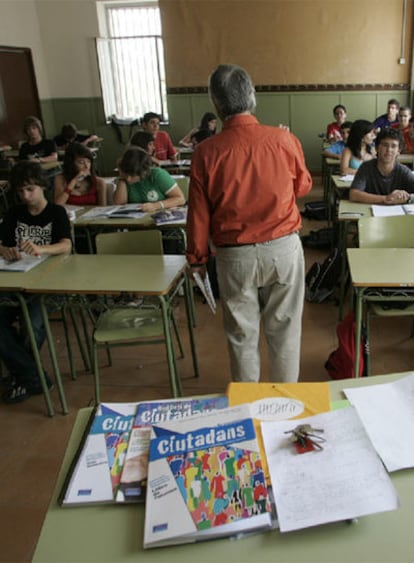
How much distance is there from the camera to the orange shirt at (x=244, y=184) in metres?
1.79

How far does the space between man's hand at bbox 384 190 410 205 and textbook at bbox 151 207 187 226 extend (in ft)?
4.49

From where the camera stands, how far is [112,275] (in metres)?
2.34

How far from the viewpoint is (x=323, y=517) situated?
0.82 m

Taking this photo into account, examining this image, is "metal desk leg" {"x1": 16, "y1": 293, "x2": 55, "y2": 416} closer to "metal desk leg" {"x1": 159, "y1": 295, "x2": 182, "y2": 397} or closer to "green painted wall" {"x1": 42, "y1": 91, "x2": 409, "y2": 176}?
"metal desk leg" {"x1": 159, "y1": 295, "x2": 182, "y2": 397}

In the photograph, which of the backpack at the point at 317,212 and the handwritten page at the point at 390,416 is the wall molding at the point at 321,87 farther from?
the handwritten page at the point at 390,416

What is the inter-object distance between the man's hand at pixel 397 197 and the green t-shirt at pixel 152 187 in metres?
1.53

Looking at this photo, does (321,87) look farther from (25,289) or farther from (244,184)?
(25,289)

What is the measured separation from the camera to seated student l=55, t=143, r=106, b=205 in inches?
144

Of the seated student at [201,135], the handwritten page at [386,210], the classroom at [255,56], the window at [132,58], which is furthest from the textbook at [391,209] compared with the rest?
the window at [132,58]

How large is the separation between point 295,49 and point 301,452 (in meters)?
8.19

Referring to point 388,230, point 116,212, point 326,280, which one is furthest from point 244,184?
point 326,280

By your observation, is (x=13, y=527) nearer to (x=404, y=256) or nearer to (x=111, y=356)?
(x=111, y=356)

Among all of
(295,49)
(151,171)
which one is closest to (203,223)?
(151,171)

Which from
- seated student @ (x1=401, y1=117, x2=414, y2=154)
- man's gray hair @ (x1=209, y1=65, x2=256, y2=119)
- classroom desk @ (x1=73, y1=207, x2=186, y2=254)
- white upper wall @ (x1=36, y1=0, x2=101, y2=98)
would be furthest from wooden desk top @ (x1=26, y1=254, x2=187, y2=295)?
white upper wall @ (x1=36, y1=0, x2=101, y2=98)
